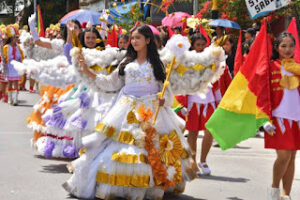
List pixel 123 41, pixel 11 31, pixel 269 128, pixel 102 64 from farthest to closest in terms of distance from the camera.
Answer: pixel 11 31
pixel 123 41
pixel 102 64
pixel 269 128

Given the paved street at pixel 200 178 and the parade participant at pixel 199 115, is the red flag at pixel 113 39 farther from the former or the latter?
the paved street at pixel 200 178

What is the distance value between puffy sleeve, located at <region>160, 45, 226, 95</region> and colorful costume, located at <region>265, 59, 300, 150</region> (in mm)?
633

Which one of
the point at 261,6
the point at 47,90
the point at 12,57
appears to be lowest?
the point at 47,90

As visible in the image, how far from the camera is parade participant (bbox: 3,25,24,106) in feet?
54.9

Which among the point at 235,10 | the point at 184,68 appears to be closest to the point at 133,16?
the point at 184,68

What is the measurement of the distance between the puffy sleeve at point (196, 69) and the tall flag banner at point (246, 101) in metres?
0.25

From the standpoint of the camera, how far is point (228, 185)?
7039 millimetres

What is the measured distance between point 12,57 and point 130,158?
1212cm

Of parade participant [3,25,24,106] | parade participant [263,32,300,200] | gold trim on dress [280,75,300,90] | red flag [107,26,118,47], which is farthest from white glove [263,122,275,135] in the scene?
parade participant [3,25,24,106]

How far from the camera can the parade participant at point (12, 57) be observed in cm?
1672

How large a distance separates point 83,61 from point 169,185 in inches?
62.1

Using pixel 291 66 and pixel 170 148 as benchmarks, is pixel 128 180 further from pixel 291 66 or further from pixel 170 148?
pixel 291 66

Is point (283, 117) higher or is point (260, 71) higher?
point (260, 71)

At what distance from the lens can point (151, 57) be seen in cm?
→ 617
